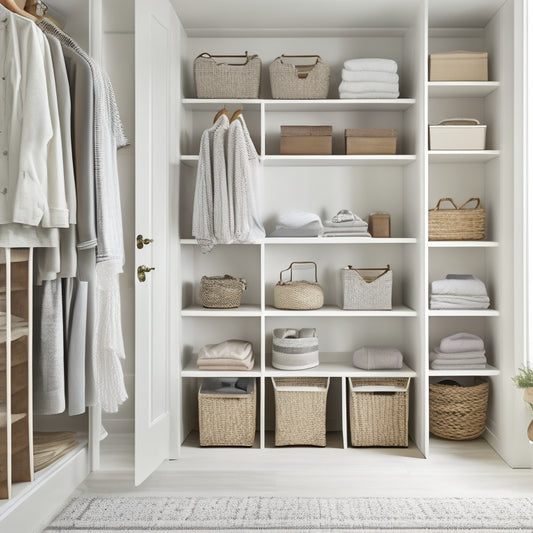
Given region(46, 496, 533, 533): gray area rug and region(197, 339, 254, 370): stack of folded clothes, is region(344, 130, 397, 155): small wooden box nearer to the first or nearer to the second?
region(197, 339, 254, 370): stack of folded clothes

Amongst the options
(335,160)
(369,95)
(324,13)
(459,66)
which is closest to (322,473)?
(335,160)

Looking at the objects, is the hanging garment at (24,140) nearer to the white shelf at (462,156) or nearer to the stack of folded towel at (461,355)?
the white shelf at (462,156)

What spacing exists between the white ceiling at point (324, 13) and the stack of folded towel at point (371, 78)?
0.80 ft

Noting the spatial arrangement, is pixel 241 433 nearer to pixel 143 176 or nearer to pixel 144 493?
pixel 144 493

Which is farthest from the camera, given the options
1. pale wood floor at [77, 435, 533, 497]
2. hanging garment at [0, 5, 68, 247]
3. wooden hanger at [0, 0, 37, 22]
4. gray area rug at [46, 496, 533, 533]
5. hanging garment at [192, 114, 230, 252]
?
hanging garment at [192, 114, 230, 252]

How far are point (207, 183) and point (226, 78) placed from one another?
0.63 meters

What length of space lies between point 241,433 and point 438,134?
1.90 meters

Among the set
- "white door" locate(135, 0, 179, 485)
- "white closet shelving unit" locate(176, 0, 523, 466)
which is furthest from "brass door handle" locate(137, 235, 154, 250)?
"white closet shelving unit" locate(176, 0, 523, 466)

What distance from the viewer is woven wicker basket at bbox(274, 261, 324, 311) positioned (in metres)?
3.23

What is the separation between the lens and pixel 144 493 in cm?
259

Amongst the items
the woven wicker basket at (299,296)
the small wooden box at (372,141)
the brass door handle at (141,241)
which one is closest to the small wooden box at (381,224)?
the small wooden box at (372,141)

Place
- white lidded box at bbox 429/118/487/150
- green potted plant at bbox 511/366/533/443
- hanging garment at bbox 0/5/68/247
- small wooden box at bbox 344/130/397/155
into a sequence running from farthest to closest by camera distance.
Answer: small wooden box at bbox 344/130/397/155, white lidded box at bbox 429/118/487/150, green potted plant at bbox 511/366/533/443, hanging garment at bbox 0/5/68/247

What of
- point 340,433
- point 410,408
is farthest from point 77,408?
point 410,408

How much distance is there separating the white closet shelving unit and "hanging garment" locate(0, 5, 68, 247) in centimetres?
113
